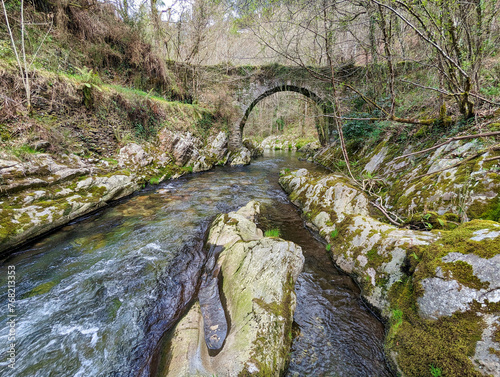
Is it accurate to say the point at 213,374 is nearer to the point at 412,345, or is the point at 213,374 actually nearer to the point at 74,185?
A: the point at 412,345

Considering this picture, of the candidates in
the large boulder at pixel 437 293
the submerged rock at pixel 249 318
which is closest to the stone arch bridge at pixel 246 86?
the large boulder at pixel 437 293

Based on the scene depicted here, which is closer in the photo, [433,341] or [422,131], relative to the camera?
[433,341]

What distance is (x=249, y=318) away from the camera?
2191 millimetres

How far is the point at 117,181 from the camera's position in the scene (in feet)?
20.0

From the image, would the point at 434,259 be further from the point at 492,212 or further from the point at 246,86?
the point at 246,86

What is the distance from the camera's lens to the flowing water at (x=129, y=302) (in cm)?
204

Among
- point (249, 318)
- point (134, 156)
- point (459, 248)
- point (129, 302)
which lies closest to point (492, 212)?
point (459, 248)

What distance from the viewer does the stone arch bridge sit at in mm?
13797

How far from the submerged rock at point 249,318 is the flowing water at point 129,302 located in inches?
11.4

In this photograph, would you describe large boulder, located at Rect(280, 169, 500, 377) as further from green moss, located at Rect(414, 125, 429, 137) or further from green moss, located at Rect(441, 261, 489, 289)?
green moss, located at Rect(414, 125, 429, 137)

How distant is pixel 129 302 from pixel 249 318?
174 cm

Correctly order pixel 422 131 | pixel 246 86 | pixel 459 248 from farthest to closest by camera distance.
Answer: pixel 246 86
pixel 422 131
pixel 459 248

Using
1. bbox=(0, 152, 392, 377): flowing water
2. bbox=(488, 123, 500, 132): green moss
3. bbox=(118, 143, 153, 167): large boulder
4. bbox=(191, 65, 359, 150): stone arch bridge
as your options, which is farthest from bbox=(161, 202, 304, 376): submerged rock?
bbox=(191, 65, 359, 150): stone arch bridge

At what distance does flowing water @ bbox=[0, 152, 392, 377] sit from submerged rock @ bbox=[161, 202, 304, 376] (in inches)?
11.4
